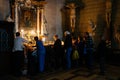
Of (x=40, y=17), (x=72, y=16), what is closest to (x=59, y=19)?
(x=72, y=16)

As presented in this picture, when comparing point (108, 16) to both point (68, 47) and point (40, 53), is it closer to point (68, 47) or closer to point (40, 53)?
point (68, 47)

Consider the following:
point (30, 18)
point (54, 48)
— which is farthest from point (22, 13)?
point (54, 48)

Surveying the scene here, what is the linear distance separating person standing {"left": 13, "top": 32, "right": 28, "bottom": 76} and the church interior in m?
0.24

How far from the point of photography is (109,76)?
22.2 feet

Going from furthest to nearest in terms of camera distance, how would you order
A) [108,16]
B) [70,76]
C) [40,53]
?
[108,16], [40,53], [70,76]

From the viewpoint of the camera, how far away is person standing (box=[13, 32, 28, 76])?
21.4ft

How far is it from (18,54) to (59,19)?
467cm

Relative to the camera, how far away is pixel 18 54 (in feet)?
21.5

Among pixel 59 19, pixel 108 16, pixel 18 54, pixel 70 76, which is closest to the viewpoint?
pixel 18 54

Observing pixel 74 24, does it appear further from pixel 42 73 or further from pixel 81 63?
pixel 42 73

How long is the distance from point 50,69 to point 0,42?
2.36 meters

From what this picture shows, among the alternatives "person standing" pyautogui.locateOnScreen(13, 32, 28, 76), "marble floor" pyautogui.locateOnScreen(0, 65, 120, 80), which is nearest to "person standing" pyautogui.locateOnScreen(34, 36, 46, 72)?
"marble floor" pyautogui.locateOnScreen(0, 65, 120, 80)

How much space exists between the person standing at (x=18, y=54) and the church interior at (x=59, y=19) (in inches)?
9.6

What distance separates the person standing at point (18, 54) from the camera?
652 centimetres
